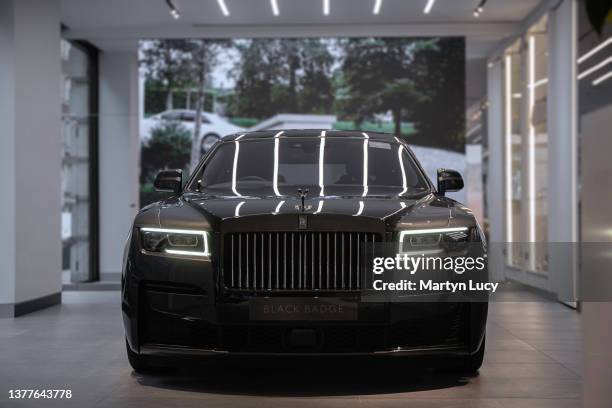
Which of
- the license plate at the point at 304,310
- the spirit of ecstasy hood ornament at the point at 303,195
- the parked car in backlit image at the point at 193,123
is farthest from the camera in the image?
the parked car in backlit image at the point at 193,123

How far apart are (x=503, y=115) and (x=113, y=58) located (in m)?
6.53

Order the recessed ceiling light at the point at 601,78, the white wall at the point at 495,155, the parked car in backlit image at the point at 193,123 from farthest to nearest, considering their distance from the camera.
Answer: the white wall at the point at 495,155, the parked car in backlit image at the point at 193,123, the recessed ceiling light at the point at 601,78

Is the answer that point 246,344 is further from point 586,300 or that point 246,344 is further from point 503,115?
point 503,115

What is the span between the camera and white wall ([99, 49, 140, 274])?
48.3 feet

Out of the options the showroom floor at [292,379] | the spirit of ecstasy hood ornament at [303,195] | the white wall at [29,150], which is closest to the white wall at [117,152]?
the white wall at [29,150]

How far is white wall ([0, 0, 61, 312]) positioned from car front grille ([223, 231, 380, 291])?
217 inches

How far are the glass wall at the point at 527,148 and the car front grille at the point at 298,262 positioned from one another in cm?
847

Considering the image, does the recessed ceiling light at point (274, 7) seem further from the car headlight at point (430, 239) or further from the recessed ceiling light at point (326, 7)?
the car headlight at point (430, 239)

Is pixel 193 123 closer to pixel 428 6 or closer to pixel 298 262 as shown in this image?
pixel 428 6

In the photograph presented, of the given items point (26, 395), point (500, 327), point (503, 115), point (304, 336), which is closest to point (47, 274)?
point (500, 327)

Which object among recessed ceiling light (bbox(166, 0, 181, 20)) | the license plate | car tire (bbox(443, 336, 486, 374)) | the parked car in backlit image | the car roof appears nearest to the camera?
the license plate

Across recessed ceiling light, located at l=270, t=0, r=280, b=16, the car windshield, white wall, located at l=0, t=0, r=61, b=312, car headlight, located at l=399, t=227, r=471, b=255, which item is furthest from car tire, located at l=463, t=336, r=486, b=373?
recessed ceiling light, located at l=270, t=0, r=280, b=16

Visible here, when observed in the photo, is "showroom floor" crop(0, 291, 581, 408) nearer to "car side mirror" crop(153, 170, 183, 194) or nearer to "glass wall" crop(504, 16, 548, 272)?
"car side mirror" crop(153, 170, 183, 194)

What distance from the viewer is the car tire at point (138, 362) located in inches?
220
